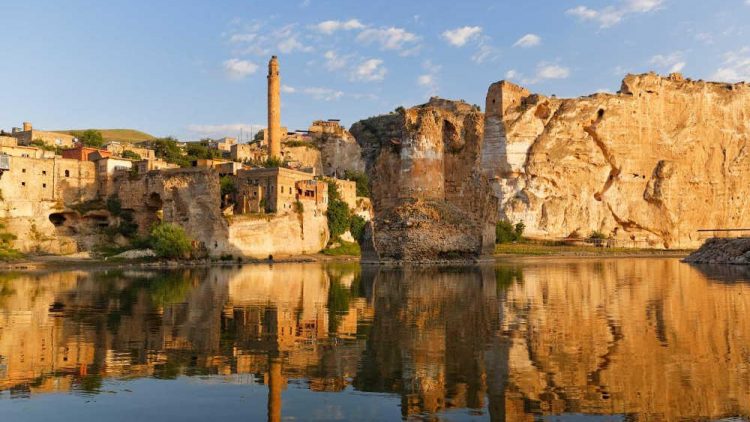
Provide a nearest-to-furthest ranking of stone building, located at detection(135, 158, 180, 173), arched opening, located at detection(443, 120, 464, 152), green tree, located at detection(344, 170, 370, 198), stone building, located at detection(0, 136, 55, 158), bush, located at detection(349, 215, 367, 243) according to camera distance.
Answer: stone building, located at detection(0, 136, 55, 158)
stone building, located at detection(135, 158, 180, 173)
arched opening, located at detection(443, 120, 464, 152)
bush, located at detection(349, 215, 367, 243)
green tree, located at detection(344, 170, 370, 198)

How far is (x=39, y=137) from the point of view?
70.2 metres

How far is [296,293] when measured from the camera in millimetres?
23359

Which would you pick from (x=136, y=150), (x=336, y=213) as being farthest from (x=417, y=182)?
(x=136, y=150)

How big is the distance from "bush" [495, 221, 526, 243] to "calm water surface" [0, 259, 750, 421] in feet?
139

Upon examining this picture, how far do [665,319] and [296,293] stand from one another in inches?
491

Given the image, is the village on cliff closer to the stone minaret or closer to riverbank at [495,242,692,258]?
the stone minaret

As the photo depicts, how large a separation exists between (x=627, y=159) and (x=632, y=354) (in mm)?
71875

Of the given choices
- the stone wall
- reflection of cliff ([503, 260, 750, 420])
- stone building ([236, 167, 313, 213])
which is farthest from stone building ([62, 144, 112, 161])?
reflection of cliff ([503, 260, 750, 420])

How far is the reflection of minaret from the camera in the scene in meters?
7.81

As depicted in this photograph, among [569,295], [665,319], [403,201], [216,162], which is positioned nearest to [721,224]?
[403,201]

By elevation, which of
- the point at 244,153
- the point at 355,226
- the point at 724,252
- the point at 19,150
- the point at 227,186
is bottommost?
the point at 724,252

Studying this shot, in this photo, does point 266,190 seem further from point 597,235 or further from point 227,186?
point 597,235

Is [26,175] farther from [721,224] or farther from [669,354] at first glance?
[721,224]

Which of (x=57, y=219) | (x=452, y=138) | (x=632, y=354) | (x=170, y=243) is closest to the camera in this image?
(x=632, y=354)
